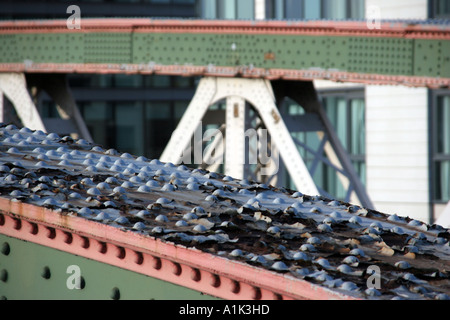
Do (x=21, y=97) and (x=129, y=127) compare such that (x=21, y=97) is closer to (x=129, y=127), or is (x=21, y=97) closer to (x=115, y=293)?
(x=115, y=293)

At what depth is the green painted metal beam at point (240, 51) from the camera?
49.5 ft

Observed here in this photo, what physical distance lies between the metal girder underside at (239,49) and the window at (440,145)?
9.11m

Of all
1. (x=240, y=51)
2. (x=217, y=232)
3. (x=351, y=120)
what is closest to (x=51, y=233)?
(x=217, y=232)

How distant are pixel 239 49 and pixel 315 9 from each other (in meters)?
10.7

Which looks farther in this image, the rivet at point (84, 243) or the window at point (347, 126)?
the window at point (347, 126)

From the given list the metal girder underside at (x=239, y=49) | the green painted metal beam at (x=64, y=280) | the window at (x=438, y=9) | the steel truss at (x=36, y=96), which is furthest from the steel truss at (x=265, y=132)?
the green painted metal beam at (x=64, y=280)

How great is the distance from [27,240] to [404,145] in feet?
63.8

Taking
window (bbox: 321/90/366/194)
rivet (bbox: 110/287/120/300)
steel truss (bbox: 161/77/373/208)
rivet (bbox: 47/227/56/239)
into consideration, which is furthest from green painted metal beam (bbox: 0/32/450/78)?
window (bbox: 321/90/366/194)

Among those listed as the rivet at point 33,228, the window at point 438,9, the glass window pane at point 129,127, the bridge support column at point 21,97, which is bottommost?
the glass window pane at point 129,127

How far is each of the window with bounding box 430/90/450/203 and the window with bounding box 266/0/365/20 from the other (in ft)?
12.2

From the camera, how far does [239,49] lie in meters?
17.7

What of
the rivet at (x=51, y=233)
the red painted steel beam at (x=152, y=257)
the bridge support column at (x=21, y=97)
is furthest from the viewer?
Result: the bridge support column at (x=21, y=97)

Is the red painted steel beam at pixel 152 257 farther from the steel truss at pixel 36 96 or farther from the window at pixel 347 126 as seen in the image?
the window at pixel 347 126

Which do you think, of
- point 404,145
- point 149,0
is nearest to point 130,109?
point 149,0
